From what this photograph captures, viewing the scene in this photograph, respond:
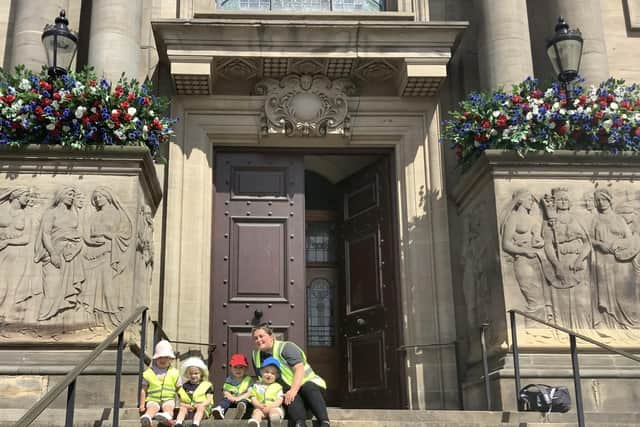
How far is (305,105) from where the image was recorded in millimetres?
10148

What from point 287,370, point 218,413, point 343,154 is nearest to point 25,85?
point 343,154

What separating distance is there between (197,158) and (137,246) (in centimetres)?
203

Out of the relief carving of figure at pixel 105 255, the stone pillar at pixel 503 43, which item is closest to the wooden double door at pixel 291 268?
the stone pillar at pixel 503 43

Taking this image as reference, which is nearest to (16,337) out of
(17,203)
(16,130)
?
(17,203)

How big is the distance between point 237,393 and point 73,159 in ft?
10.3

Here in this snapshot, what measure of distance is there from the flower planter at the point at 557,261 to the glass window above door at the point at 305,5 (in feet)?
11.7

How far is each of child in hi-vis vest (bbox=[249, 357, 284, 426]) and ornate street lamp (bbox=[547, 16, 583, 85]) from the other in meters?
4.72

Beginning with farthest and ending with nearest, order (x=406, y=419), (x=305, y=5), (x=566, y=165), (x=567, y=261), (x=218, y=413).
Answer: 1. (x=305, y=5)
2. (x=566, y=165)
3. (x=567, y=261)
4. (x=406, y=419)
5. (x=218, y=413)

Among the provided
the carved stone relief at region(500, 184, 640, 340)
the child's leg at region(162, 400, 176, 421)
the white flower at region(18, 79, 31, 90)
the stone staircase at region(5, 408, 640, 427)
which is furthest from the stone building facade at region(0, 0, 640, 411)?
the child's leg at region(162, 400, 176, 421)

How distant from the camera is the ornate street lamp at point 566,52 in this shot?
8672 millimetres

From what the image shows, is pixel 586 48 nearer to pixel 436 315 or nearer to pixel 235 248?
pixel 436 315

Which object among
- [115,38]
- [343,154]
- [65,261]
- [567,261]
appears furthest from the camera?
[343,154]

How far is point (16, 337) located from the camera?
24.9ft

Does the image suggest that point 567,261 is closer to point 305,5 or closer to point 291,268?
point 291,268
